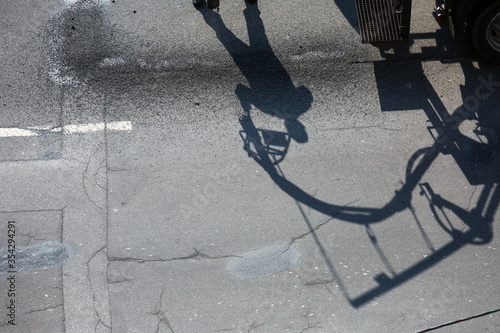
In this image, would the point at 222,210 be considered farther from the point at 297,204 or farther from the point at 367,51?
the point at 367,51

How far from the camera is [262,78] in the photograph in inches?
314

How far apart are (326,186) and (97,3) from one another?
477cm

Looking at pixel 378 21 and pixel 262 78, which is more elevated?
pixel 378 21

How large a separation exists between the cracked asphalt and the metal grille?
0.46m

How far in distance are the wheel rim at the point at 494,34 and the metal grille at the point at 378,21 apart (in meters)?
1.26

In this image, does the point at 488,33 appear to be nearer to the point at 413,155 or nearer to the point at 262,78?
the point at 413,155

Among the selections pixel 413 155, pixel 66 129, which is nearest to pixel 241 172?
pixel 413 155

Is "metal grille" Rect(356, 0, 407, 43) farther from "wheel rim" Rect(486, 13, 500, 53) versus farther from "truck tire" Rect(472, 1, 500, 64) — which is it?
"wheel rim" Rect(486, 13, 500, 53)

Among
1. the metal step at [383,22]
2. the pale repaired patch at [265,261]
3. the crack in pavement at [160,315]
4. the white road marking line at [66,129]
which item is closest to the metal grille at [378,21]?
the metal step at [383,22]

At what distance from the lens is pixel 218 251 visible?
6738 millimetres

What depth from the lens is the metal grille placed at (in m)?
7.81

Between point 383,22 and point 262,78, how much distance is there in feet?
6.41

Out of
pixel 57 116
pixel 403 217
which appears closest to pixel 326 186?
pixel 403 217

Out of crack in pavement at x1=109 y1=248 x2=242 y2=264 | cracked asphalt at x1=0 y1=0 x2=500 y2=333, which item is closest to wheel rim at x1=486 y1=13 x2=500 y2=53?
cracked asphalt at x1=0 y1=0 x2=500 y2=333
